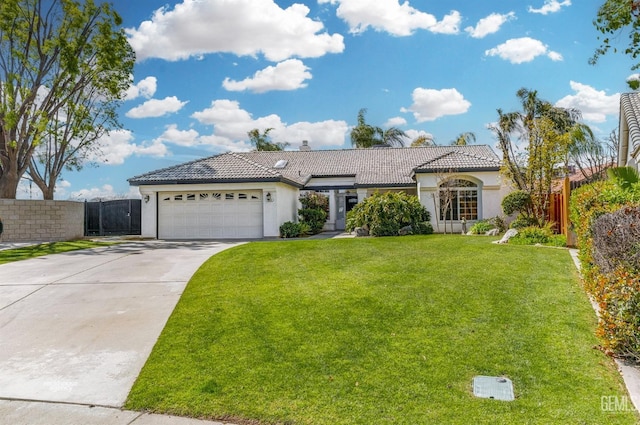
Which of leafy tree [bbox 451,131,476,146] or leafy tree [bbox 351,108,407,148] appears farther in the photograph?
leafy tree [bbox 351,108,407,148]

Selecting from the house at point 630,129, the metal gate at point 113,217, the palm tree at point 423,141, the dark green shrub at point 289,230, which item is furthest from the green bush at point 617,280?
the palm tree at point 423,141

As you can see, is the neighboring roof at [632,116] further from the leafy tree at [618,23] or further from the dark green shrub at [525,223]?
the dark green shrub at [525,223]

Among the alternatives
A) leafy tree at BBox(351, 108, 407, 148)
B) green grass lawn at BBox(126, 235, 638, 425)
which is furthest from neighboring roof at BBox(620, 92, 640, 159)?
leafy tree at BBox(351, 108, 407, 148)

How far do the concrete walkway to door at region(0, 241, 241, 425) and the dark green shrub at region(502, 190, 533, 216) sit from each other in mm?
13276

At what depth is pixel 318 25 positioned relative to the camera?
17203 millimetres

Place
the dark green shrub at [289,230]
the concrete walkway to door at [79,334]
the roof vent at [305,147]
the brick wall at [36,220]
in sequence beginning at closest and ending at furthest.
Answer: the concrete walkway to door at [79,334], the dark green shrub at [289,230], the brick wall at [36,220], the roof vent at [305,147]

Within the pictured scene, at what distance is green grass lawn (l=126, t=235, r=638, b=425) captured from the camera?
440 centimetres

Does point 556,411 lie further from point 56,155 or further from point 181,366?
point 56,155

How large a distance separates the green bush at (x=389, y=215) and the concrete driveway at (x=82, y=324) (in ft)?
30.1

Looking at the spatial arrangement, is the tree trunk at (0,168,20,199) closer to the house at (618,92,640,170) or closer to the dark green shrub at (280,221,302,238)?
the dark green shrub at (280,221,302,238)

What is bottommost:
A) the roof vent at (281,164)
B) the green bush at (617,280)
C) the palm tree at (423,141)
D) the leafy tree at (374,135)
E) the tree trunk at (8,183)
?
the green bush at (617,280)

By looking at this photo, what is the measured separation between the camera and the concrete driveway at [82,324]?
5293mm

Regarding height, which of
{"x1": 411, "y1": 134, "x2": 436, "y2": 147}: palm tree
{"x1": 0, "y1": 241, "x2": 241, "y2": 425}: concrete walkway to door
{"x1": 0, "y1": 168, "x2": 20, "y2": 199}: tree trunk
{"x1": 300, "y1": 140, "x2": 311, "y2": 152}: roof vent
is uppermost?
{"x1": 411, "y1": 134, "x2": 436, "y2": 147}: palm tree

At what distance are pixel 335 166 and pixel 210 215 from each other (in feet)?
34.8
